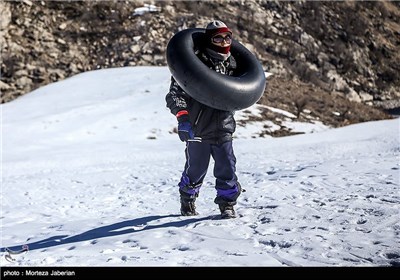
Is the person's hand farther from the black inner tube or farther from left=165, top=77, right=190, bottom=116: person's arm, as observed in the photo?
the black inner tube

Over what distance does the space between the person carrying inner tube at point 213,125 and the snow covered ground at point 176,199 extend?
0.43m

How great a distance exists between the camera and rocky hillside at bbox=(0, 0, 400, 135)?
919 inches

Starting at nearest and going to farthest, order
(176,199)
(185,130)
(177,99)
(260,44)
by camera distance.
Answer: (185,130)
(177,99)
(176,199)
(260,44)

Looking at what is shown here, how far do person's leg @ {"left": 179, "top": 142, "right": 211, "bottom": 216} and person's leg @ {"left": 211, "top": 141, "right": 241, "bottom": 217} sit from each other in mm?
116

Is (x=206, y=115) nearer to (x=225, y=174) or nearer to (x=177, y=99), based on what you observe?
(x=177, y=99)

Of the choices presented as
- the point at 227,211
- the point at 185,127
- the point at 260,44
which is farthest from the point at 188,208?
the point at 260,44

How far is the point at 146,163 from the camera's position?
10828 mm

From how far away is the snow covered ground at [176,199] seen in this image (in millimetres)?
3877

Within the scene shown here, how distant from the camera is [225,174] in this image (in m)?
4.99

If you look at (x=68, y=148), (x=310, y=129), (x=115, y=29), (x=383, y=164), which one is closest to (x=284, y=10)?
(x=115, y=29)

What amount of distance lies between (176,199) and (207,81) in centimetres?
268

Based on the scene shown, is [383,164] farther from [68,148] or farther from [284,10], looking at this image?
[284,10]

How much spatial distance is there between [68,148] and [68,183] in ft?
14.4

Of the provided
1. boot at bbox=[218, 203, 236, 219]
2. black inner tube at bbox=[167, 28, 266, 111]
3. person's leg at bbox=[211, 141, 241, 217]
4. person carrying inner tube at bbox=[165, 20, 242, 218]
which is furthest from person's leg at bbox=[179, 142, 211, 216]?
black inner tube at bbox=[167, 28, 266, 111]
